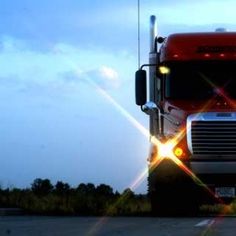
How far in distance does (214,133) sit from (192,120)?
2.04 feet

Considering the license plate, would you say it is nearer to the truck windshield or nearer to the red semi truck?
the red semi truck

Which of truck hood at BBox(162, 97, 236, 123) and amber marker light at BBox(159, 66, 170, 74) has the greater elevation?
amber marker light at BBox(159, 66, 170, 74)

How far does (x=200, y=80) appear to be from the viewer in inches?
707

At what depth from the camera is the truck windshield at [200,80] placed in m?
17.9

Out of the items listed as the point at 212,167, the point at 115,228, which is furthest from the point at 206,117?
the point at 115,228

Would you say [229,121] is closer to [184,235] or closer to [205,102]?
[205,102]

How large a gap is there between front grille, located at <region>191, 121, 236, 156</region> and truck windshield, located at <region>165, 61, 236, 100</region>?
28.3 inches

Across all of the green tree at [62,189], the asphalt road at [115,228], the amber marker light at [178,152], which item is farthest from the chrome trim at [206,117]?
the green tree at [62,189]

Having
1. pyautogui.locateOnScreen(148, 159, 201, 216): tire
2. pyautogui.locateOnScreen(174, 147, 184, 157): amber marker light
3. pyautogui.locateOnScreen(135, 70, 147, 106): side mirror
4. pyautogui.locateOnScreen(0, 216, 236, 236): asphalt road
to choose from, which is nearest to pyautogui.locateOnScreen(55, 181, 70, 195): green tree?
pyautogui.locateOnScreen(148, 159, 201, 216): tire

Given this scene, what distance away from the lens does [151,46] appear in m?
19.6

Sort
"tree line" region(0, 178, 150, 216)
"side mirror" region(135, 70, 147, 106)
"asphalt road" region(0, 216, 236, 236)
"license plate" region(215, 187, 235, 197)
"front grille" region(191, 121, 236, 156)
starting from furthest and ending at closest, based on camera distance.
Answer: "tree line" region(0, 178, 150, 216)
"side mirror" region(135, 70, 147, 106)
"front grille" region(191, 121, 236, 156)
"license plate" region(215, 187, 235, 197)
"asphalt road" region(0, 216, 236, 236)

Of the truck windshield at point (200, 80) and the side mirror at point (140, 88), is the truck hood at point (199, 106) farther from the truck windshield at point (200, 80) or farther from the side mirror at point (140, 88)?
the side mirror at point (140, 88)

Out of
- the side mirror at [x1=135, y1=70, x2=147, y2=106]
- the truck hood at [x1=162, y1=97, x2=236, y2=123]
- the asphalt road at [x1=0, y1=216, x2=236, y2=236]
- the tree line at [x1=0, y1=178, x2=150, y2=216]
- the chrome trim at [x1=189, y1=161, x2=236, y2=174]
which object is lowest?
the asphalt road at [x1=0, y1=216, x2=236, y2=236]

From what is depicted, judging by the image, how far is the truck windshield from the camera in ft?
58.6
